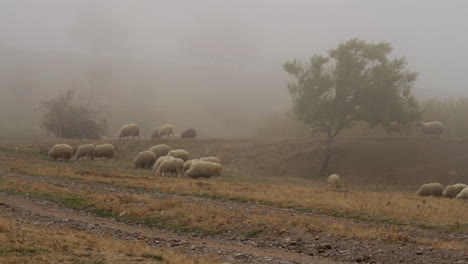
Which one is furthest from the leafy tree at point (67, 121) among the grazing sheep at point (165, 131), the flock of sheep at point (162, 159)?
the flock of sheep at point (162, 159)

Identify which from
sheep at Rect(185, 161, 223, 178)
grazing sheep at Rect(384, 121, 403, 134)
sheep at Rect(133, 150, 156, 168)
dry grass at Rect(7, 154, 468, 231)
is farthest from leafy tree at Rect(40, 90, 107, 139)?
grazing sheep at Rect(384, 121, 403, 134)

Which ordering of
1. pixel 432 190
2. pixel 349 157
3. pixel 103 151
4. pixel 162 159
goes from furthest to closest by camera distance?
pixel 349 157 → pixel 103 151 → pixel 162 159 → pixel 432 190

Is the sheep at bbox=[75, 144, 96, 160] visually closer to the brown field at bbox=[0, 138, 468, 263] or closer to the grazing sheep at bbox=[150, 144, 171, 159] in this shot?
the grazing sheep at bbox=[150, 144, 171, 159]

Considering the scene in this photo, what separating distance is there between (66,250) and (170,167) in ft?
82.1

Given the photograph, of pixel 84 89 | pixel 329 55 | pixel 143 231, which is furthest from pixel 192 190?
pixel 84 89

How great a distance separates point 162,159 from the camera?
3938 cm

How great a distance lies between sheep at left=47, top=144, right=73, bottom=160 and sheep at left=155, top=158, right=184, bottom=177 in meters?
10.3

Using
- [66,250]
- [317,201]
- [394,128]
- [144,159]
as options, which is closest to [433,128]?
[394,128]

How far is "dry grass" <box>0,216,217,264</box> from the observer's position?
11141mm

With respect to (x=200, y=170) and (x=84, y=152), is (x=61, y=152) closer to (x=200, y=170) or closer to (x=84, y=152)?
(x=84, y=152)

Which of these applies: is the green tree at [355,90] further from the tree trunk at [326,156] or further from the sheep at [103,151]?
the sheep at [103,151]

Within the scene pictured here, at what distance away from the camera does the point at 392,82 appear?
5062 cm

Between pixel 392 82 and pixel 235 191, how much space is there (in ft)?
96.6

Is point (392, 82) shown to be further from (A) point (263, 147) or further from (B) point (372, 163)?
(A) point (263, 147)
